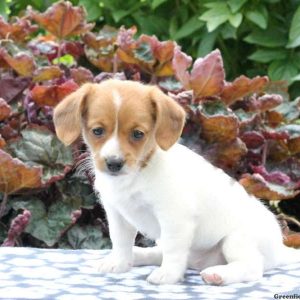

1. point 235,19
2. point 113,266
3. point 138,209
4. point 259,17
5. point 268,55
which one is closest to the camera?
point 138,209

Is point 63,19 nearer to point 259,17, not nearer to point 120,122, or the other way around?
point 259,17

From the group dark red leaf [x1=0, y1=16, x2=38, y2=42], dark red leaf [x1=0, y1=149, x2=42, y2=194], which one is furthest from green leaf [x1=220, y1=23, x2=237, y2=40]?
dark red leaf [x1=0, y1=149, x2=42, y2=194]

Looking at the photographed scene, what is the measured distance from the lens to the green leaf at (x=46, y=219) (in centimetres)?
397

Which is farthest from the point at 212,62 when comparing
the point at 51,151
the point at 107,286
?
the point at 107,286

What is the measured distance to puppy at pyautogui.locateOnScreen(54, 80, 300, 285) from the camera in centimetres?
284

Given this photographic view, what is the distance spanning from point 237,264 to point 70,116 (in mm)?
765

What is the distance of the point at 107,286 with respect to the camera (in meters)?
2.91

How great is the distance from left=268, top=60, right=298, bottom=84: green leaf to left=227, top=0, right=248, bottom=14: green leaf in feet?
1.46

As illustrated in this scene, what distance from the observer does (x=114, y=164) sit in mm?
2787

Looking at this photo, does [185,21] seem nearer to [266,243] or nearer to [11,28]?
[11,28]

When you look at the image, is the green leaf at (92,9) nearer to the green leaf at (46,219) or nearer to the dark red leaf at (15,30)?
the dark red leaf at (15,30)

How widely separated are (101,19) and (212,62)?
7.71 feet

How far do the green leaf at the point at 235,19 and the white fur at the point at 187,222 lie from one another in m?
2.17

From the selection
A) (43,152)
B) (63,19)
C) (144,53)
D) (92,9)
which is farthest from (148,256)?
(92,9)
